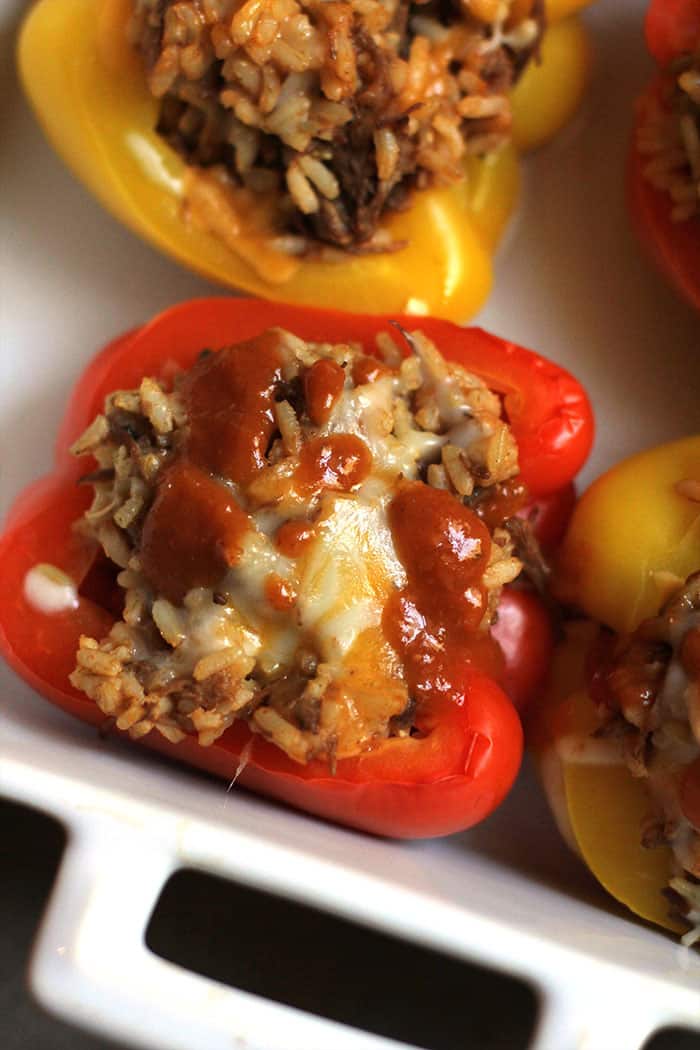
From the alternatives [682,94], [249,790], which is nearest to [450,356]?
[682,94]

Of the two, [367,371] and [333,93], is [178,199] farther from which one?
[367,371]

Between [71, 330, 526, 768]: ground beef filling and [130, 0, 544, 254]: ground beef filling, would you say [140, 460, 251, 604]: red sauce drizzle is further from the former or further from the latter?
[130, 0, 544, 254]: ground beef filling

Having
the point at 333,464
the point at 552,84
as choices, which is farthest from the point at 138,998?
the point at 552,84

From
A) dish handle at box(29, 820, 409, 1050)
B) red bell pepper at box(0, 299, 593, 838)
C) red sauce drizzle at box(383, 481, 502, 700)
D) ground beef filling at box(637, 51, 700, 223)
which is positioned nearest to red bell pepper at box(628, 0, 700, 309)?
ground beef filling at box(637, 51, 700, 223)

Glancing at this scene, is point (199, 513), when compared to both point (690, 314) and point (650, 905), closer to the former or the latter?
point (650, 905)

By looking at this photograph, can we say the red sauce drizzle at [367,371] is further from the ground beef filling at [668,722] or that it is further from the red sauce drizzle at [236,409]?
the ground beef filling at [668,722]

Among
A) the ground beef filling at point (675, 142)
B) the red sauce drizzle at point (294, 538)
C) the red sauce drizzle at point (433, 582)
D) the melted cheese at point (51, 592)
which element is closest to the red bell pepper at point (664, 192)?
the ground beef filling at point (675, 142)
